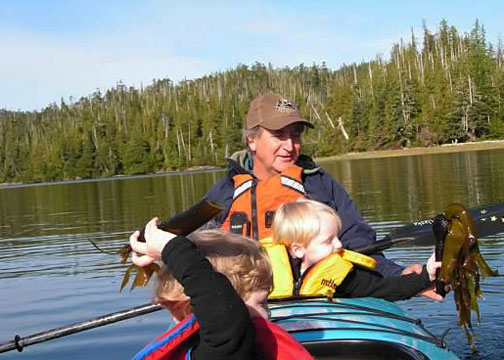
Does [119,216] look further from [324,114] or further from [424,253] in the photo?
[324,114]

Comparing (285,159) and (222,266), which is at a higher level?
(285,159)

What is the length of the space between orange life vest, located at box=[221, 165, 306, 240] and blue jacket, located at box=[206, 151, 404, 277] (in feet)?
0.32

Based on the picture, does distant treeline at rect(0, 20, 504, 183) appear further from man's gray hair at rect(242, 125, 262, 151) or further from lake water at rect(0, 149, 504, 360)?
man's gray hair at rect(242, 125, 262, 151)

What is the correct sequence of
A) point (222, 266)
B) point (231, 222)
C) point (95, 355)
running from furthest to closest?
point (95, 355)
point (231, 222)
point (222, 266)

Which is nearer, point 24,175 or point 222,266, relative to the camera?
point 222,266

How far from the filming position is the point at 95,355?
6336mm

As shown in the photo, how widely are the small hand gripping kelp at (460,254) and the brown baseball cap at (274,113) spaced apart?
1.21m

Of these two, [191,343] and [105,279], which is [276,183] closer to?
[191,343]

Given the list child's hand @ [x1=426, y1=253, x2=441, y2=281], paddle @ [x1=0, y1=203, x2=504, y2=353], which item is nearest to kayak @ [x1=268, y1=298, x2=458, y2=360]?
child's hand @ [x1=426, y1=253, x2=441, y2=281]

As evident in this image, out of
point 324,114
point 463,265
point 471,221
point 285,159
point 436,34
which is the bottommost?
point 463,265

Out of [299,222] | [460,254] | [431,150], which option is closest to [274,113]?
[299,222]

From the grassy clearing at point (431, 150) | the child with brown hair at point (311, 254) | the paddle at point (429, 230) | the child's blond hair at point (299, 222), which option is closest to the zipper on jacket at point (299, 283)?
the child with brown hair at point (311, 254)

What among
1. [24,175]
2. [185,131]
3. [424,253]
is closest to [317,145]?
[185,131]

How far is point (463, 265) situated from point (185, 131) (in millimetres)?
94509
